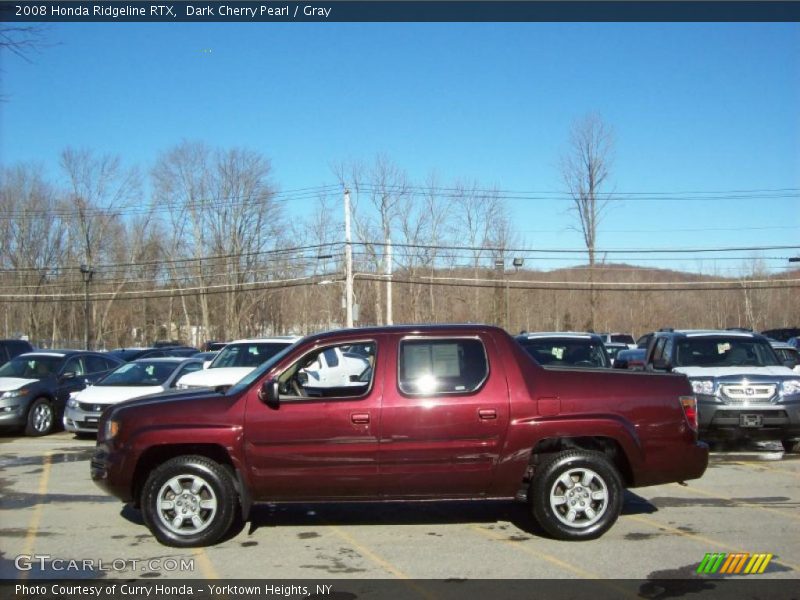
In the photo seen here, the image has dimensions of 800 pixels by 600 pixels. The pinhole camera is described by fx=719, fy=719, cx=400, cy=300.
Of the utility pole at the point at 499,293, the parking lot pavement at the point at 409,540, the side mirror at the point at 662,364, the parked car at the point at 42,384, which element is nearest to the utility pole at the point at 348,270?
the utility pole at the point at 499,293

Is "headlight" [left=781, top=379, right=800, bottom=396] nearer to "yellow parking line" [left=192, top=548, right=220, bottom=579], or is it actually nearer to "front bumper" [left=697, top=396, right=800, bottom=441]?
"front bumper" [left=697, top=396, right=800, bottom=441]

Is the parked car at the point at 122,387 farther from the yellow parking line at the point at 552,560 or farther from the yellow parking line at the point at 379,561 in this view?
the yellow parking line at the point at 552,560

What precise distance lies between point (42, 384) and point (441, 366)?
10.7 m

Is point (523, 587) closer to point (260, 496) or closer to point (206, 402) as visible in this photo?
point (260, 496)

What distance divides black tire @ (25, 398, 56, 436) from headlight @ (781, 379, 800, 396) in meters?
12.8

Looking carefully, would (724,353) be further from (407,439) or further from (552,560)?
(407,439)

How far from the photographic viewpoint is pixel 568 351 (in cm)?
1193

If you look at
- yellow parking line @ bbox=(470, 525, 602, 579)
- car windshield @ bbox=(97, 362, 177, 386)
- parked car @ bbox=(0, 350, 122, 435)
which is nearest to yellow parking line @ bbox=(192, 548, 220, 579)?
yellow parking line @ bbox=(470, 525, 602, 579)

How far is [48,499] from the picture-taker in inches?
316

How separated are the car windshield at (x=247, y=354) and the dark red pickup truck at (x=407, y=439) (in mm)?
7338

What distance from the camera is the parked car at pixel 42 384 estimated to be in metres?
13.4

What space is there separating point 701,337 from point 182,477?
892cm

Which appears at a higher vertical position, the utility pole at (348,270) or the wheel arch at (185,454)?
the utility pole at (348,270)

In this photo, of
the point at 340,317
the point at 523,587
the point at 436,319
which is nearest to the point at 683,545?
the point at 523,587
